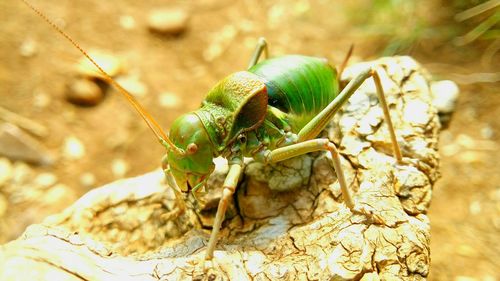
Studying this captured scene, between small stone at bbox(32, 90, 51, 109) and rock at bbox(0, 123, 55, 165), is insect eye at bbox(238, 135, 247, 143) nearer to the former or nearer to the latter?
rock at bbox(0, 123, 55, 165)

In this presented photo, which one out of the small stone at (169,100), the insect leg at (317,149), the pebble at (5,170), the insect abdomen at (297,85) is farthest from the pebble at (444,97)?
the pebble at (5,170)

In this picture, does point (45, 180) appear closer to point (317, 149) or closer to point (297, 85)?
point (297, 85)

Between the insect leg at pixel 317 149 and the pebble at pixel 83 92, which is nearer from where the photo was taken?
the insect leg at pixel 317 149

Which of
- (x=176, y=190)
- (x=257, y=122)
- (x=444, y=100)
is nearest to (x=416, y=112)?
(x=444, y=100)

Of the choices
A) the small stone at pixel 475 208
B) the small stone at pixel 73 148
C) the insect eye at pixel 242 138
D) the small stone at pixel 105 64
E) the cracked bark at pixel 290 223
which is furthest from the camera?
the small stone at pixel 105 64

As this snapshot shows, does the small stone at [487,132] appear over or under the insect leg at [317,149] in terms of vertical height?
under

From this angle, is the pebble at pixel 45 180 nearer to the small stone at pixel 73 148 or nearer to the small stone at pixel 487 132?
the small stone at pixel 73 148
